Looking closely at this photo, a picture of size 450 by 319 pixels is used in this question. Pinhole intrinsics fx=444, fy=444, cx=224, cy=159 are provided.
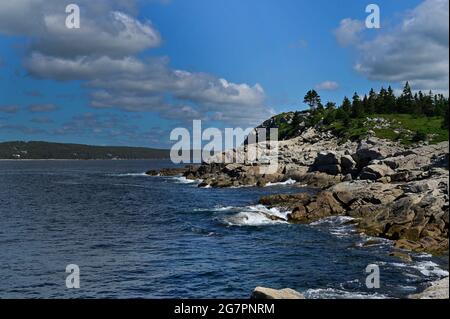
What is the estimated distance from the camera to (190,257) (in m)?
39.2

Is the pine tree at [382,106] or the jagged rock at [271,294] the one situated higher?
the pine tree at [382,106]

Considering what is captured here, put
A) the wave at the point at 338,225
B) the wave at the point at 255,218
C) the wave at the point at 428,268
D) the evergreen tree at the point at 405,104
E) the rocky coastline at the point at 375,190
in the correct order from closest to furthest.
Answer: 1. the wave at the point at 428,268
2. the rocky coastline at the point at 375,190
3. the wave at the point at 338,225
4. the wave at the point at 255,218
5. the evergreen tree at the point at 405,104

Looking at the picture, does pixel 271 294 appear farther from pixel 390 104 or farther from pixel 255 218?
pixel 390 104

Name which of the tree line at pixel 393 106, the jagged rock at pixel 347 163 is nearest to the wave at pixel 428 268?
the jagged rock at pixel 347 163

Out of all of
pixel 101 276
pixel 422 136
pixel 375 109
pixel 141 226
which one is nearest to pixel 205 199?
pixel 141 226

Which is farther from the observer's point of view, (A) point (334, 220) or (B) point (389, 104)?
(B) point (389, 104)

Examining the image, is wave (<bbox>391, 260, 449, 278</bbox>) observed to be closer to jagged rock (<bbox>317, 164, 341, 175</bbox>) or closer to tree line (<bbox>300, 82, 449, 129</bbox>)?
jagged rock (<bbox>317, 164, 341, 175</bbox>)

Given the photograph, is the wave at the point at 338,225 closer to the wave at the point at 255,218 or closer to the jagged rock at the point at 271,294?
the wave at the point at 255,218

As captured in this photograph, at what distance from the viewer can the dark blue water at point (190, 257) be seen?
30.3 meters

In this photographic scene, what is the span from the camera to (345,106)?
175375mm

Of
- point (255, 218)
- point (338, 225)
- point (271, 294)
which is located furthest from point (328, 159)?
point (271, 294)
